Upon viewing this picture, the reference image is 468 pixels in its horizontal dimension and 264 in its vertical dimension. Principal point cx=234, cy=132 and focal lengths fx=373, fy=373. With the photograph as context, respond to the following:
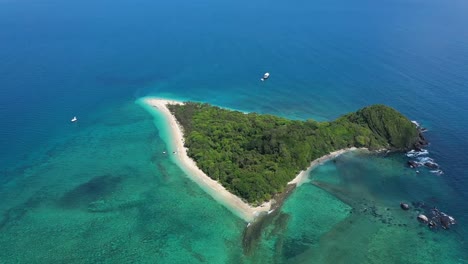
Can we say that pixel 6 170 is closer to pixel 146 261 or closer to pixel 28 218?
pixel 28 218

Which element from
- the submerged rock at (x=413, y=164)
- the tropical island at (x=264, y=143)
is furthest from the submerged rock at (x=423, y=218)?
the tropical island at (x=264, y=143)

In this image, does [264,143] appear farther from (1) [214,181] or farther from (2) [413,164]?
(2) [413,164]

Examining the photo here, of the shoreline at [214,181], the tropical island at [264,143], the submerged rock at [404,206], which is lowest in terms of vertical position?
the shoreline at [214,181]

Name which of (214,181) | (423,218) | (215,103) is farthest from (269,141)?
(215,103)

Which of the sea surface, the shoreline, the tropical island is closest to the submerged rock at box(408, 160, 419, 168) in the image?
the sea surface

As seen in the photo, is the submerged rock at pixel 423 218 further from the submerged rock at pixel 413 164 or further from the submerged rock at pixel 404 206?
the submerged rock at pixel 413 164

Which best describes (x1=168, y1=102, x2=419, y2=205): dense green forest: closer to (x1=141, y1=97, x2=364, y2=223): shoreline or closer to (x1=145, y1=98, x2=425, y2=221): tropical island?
(x1=145, y1=98, x2=425, y2=221): tropical island

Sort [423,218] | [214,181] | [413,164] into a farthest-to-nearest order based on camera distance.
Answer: [413,164] < [214,181] < [423,218]
